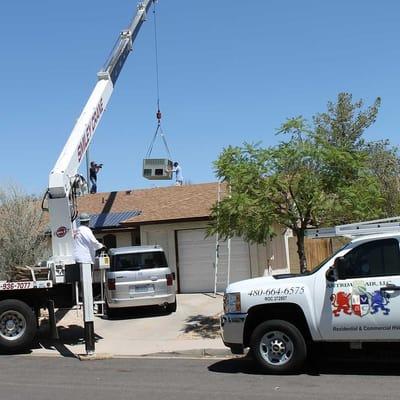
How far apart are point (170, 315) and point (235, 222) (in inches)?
174

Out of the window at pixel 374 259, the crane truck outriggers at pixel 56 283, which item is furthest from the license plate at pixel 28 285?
the window at pixel 374 259

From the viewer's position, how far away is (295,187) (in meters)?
12.9

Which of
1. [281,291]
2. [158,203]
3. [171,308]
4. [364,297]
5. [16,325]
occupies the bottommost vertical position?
[171,308]

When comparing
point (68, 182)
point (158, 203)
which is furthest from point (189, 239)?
point (68, 182)

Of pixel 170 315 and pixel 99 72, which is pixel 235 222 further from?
pixel 99 72

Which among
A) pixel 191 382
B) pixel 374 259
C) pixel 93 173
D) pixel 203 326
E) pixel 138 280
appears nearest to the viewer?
pixel 374 259

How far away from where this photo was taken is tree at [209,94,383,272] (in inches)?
499

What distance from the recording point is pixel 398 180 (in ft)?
76.2

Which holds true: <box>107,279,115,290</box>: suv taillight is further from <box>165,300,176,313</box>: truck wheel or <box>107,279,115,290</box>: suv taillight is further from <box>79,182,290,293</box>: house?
<box>79,182,290,293</box>: house

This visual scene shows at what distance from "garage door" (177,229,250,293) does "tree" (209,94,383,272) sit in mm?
7050

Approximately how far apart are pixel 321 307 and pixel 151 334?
6337mm

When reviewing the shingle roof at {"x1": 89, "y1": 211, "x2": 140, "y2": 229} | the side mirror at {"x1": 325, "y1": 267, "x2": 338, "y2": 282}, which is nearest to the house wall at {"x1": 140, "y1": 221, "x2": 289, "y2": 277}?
the shingle roof at {"x1": 89, "y1": 211, "x2": 140, "y2": 229}

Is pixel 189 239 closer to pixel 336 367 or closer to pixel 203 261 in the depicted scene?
pixel 203 261

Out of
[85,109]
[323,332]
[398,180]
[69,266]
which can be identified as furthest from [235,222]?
[398,180]
